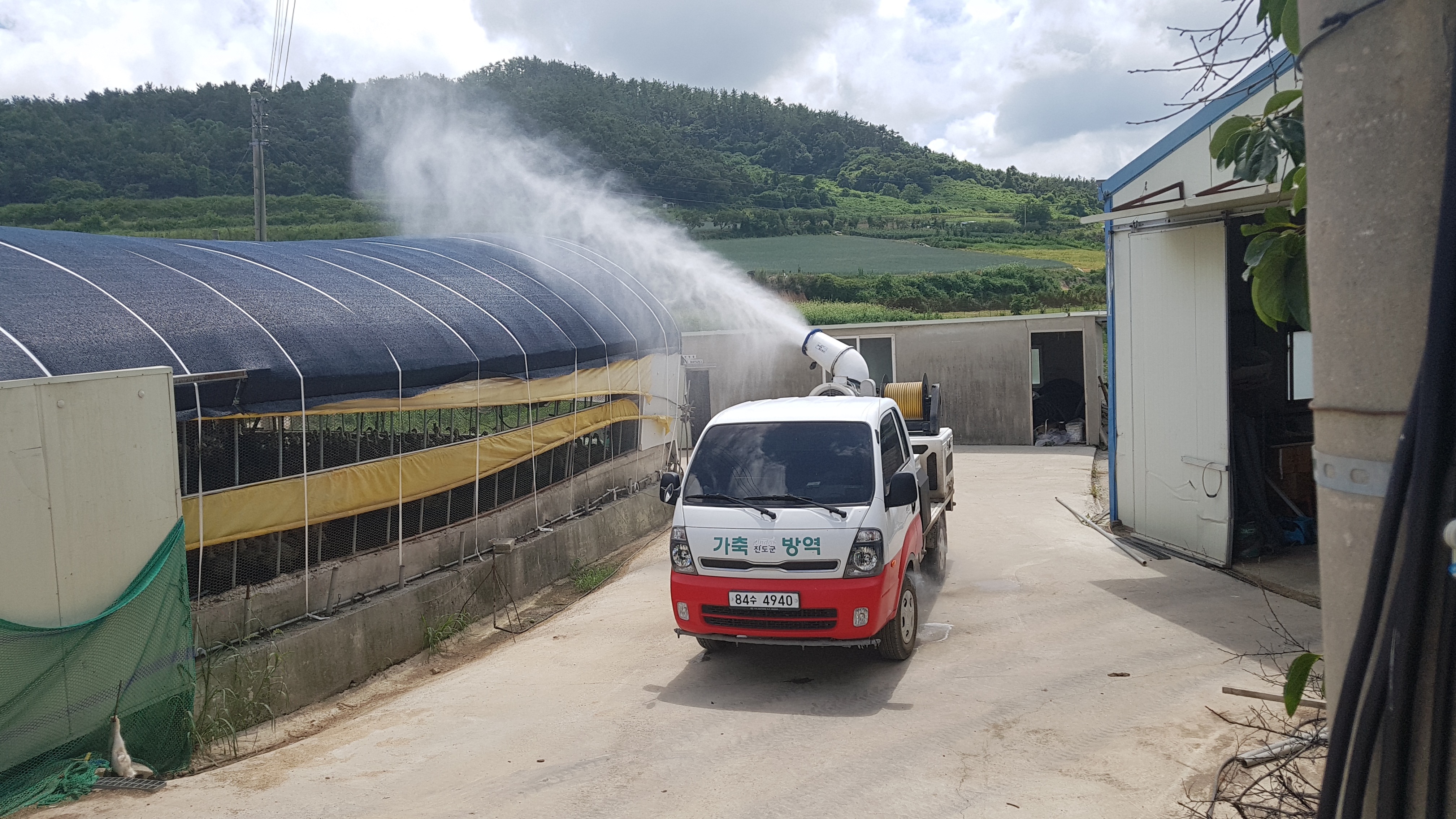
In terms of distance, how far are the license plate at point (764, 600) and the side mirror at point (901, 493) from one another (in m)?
1.05

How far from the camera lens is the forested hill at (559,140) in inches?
1774

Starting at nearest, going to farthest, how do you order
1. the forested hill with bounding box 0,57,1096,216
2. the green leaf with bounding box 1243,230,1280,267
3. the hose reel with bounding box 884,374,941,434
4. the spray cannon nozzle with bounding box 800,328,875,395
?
1. the green leaf with bounding box 1243,230,1280,267
2. the hose reel with bounding box 884,374,941,434
3. the spray cannon nozzle with bounding box 800,328,875,395
4. the forested hill with bounding box 0,57,1096,216

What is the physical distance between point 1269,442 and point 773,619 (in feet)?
25.9

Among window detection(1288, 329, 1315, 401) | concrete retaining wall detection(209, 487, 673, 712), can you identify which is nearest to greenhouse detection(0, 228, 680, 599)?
concrete retaining wall detection(209, 487, 673, 712)

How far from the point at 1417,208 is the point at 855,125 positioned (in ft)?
275

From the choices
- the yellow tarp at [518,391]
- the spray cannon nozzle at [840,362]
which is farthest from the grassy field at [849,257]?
the spray cannon nozzle at [840,362]

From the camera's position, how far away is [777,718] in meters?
6.69

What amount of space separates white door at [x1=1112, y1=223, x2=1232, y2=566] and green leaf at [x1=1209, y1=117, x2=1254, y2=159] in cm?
656

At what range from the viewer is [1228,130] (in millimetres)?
4230

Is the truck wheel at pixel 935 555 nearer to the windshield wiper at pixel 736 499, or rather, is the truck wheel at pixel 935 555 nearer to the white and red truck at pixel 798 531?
the white and red truck at pixel 798 531

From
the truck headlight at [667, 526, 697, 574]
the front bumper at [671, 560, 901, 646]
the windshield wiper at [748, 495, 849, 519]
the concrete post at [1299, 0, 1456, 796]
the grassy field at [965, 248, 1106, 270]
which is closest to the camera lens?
the concrete post at [1299, 0, 1456, 796]

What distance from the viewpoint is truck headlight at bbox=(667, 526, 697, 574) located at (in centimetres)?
745

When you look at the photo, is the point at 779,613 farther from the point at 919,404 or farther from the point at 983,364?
the point at 983,364

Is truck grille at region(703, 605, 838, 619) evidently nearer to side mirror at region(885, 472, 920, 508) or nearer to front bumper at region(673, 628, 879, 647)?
front bumper at region(673, 628, 879, 647)
